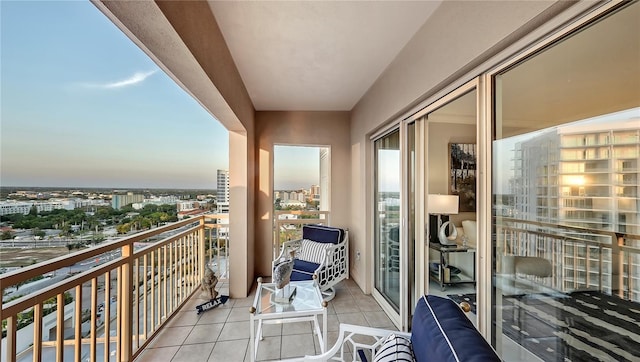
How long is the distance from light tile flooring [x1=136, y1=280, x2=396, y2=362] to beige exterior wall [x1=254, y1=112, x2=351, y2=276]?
1.19 metres

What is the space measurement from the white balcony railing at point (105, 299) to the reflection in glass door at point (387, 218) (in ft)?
8.10

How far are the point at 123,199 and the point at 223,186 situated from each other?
1686mm

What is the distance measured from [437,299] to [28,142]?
221cm

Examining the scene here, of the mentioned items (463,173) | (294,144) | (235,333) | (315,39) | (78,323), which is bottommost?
(235,333)

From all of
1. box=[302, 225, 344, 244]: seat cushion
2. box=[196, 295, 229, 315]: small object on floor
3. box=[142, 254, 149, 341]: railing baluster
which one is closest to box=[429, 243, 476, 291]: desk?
box=[302, 225, 344, 244]: seat cushion

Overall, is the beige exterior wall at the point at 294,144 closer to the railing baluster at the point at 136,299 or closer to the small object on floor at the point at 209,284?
the small object on floor at the point at 209,284

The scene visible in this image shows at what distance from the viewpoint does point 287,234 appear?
4.33 meters

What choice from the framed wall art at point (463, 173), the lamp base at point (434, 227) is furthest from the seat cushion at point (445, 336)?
the lamp base at point (434, 227)

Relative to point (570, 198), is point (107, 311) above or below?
below

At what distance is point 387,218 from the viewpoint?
3.13m

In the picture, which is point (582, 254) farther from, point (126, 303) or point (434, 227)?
point (126, 303)

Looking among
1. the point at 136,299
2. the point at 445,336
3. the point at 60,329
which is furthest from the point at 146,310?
the point at 445,336

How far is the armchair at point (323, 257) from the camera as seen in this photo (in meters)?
3.22

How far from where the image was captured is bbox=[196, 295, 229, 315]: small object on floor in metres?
2.92
